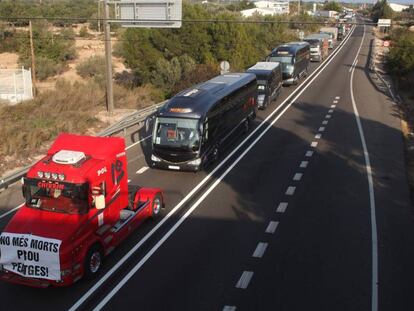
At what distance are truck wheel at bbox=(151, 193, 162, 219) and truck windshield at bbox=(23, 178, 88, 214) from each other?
3346mm

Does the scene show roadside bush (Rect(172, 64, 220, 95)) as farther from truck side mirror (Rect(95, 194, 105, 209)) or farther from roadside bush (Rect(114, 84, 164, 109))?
truck side mirror (Rect(95, 194, 105, 209))

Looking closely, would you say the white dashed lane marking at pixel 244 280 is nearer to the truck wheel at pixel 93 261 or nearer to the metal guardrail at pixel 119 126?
the truck wheel at pixel 93 261

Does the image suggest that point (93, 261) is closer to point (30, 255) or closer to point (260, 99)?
point (30, 255)

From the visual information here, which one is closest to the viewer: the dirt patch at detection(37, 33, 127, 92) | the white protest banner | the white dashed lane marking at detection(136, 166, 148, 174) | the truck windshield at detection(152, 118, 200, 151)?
the white protest banner

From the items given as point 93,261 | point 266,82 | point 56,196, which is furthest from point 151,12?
point 93,261

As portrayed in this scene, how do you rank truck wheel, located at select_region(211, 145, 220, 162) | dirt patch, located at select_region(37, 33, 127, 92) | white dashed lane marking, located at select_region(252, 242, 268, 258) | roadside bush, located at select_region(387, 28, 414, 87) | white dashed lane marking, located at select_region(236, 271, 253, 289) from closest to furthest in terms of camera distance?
white dashed lane marking, located at select_region(236, 271, 253, 289), white dashed lane marking, located at select_region(252, 242, 268, 258), truck wheel, located at select_region(211, 145, 220, 162), roadside bush, located at select_region(387, 28, 414, 87), dirt patch, located at select_region(37, 33, 127, 92)

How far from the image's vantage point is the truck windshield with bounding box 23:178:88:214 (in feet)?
35.0

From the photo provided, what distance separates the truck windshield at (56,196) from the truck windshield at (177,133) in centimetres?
731

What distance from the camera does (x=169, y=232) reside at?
43.9 feet

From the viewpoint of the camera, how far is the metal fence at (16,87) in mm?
30484

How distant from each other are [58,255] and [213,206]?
6253 mm

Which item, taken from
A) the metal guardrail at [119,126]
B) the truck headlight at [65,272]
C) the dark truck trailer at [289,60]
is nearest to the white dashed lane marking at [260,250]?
the truck headlight at [65,272]

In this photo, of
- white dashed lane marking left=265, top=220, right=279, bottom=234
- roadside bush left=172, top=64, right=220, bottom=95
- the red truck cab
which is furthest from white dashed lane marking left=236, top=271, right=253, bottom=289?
roadside bush left=172, top=64, right=220, bottom=95

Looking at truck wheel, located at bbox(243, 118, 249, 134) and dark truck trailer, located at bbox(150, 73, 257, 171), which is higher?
dark truck trailer, located at bbox(150, 73, 257, 171)
